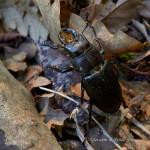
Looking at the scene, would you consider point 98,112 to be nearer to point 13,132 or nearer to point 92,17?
point 13,132

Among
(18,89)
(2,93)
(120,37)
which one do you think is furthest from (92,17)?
(2,93)

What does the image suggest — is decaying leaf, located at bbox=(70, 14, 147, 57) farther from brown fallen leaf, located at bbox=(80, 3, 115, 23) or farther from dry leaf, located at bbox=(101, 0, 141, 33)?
dry leaf, located at bbox=(101, 0, 141, 33)

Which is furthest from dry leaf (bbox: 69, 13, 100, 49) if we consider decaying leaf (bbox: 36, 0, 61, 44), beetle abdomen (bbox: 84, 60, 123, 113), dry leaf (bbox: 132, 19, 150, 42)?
dry leaf (bbox: 132, 19, 150, 42)

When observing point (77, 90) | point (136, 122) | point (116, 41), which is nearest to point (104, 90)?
point (77, 90)

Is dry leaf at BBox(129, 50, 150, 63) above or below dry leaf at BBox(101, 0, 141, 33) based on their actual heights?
below

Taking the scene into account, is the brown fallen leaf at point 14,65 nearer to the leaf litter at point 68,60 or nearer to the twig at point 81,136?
the leaf litter at point 68,60

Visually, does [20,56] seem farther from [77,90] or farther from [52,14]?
[77,90]

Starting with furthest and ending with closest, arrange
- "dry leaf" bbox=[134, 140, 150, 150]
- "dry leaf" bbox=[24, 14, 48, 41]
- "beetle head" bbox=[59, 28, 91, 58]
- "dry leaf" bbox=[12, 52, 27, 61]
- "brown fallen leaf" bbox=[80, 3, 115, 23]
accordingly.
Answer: "dry leaf" bbox=[12, 52, 27, 61]
"dry leaf" bbox=[24, 14, 48, 41]
"brown fallen leaf" bbox=[80, 3, 115, 23]
"beetle head" bbox=[59, 28, 91, 58]
"dry leaf" bbox=[134, 140, 150, 150]
